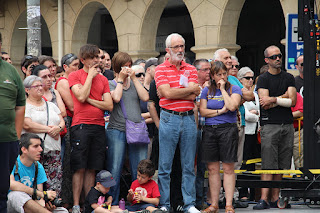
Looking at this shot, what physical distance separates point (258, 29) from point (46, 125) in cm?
1050

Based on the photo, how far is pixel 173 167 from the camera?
8.05 m

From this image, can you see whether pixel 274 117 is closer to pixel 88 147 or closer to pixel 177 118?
pixel 177 118

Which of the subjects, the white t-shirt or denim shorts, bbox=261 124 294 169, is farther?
denim shorts, bbox=261 124 294 169

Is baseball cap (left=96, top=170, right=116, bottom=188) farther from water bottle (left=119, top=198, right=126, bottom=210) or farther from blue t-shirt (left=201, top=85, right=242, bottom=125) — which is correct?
blue t-shirt (left=201, top=85, right=242, bottom=125)

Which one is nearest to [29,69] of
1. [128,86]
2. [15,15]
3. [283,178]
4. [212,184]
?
[128,86]

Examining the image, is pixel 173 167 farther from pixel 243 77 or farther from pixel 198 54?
pixel 198 54

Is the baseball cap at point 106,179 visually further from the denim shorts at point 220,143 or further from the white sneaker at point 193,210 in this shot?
the denim shorts at point 220,143

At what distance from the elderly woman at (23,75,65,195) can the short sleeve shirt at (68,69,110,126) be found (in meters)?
0.22

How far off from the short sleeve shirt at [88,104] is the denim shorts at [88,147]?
0.23 feet

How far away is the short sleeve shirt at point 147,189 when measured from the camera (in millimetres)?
7594

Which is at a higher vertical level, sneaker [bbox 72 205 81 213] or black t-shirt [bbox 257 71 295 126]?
black t-shirt [bbox 257 71 295 126]

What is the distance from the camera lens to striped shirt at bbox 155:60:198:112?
24.5 feet

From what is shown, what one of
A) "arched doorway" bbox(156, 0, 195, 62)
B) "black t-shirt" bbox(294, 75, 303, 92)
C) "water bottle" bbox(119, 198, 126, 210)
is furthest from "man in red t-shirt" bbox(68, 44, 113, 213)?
"arched doorway" bbox(156, 0, 195, 62)

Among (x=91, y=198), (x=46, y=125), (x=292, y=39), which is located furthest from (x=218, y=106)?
(x=292, y=39)
